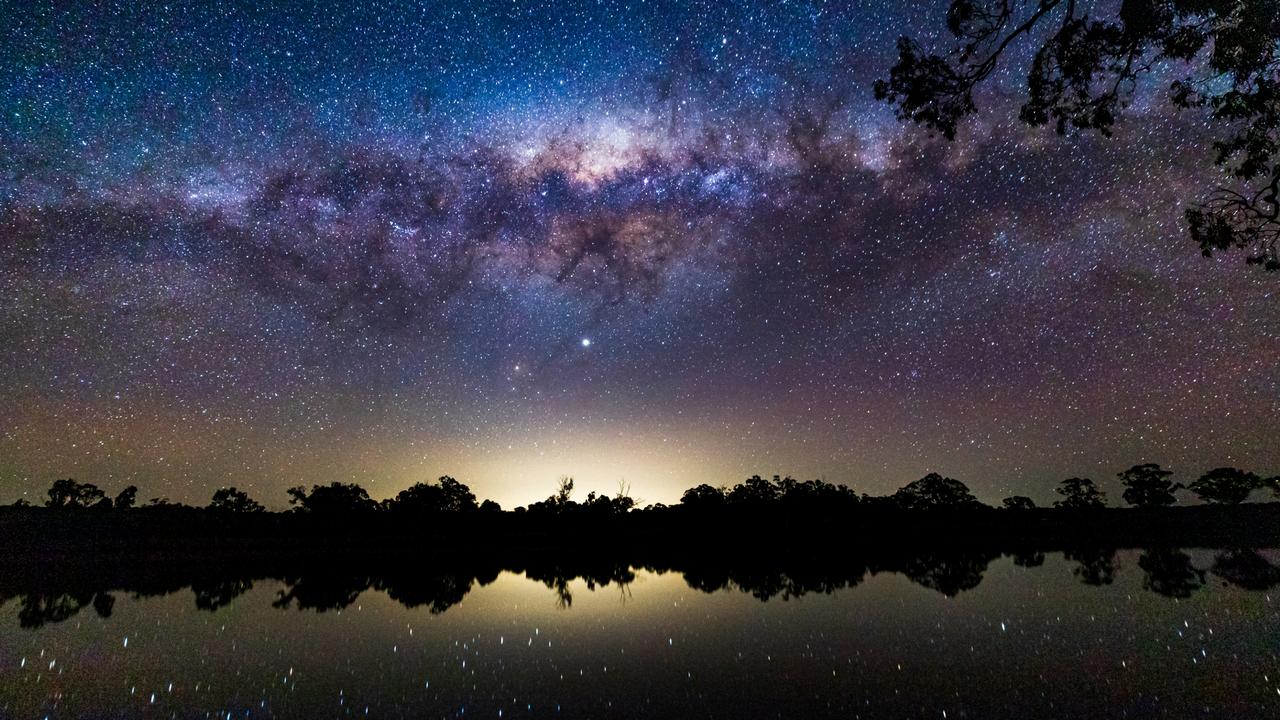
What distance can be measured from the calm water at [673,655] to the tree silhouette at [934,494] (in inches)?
3068

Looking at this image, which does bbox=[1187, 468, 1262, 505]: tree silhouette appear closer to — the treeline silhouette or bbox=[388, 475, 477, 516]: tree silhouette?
the treeline silhouette

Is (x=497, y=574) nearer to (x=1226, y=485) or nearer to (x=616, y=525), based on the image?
(x=616, y=525)

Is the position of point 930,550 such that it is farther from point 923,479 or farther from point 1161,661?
point 923,479

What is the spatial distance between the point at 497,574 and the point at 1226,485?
12691 cm

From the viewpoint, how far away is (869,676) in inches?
482

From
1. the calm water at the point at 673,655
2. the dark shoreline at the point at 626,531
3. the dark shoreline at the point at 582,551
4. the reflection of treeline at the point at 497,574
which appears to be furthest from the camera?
the dark shoreline at the point at 626,531

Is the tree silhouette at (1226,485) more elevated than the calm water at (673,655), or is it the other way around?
the tree silhouette at (1226,485)

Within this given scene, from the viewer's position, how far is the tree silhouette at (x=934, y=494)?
9719 cm

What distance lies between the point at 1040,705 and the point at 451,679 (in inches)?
488

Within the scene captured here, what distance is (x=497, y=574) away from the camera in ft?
115

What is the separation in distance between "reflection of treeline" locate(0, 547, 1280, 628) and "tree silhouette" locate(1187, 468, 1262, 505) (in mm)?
75760

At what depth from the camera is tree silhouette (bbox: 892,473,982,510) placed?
97.2 meters

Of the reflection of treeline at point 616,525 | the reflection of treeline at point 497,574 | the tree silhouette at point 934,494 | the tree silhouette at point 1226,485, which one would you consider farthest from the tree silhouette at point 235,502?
the tree silhouette at point 1226,485

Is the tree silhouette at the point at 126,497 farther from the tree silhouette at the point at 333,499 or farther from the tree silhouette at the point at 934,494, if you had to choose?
the tree silhouette at the point at 934,494
